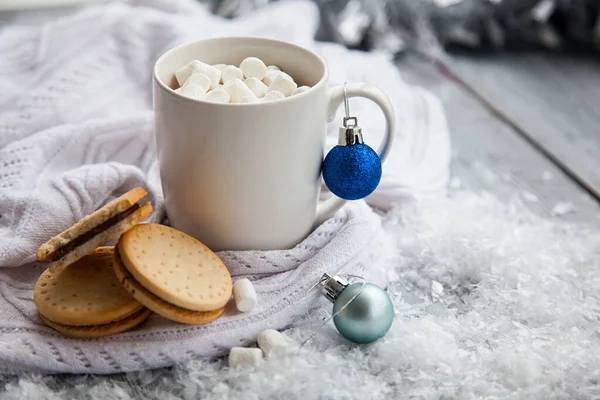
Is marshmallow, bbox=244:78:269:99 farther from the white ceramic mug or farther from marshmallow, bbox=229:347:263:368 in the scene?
marshmallow, bbox=229:347:263:368

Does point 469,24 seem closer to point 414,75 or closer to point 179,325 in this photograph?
point 414,75

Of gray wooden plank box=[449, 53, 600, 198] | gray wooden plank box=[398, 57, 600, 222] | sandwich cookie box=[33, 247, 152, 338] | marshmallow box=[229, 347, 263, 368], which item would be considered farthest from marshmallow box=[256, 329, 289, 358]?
gray wooden plank box=[449, 53, 600, 198]

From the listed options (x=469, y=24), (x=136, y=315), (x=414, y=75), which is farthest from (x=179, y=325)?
(x=469, y=24)

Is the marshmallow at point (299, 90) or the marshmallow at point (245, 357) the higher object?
the marshmallow at point (299, 90)

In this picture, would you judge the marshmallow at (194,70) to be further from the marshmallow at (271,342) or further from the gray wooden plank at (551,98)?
the gray wooden plank at (551,98)

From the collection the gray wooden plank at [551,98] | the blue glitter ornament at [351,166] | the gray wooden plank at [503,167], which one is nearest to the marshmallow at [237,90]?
the blue glitter ornament at [351,166]

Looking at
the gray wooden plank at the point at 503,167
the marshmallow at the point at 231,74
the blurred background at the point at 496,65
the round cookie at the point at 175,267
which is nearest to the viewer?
the round cookie at the point at 175,267
